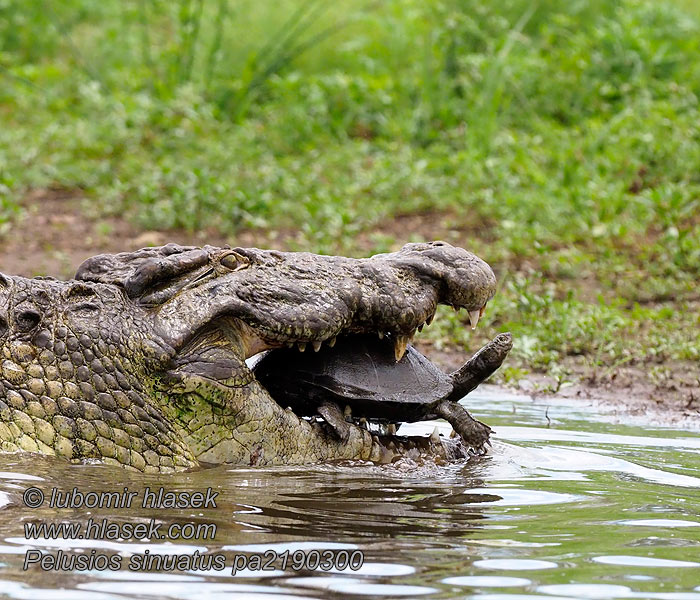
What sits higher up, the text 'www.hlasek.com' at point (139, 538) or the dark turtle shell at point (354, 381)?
the dark turtle shell at point (354, 381)

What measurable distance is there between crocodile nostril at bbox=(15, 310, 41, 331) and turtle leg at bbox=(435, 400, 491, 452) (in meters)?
1.36

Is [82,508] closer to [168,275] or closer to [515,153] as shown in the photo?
[168,275]

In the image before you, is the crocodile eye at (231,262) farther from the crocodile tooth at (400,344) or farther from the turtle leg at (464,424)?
the turtle leg at (464,424)

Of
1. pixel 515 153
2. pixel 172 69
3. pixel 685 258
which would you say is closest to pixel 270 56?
pixel 172 69

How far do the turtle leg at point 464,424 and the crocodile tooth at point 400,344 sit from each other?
0.27 m

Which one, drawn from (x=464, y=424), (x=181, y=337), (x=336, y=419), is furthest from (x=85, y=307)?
(x=464, y=424)

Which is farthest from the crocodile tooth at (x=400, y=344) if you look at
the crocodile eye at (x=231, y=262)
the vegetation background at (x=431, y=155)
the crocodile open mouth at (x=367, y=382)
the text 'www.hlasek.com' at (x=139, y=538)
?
the vegetation background at (x=431, y=155)

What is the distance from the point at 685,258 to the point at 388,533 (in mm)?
5357

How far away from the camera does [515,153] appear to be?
34.4 ft

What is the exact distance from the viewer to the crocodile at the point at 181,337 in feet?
12.4

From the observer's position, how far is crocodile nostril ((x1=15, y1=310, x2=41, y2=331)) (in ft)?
12.5

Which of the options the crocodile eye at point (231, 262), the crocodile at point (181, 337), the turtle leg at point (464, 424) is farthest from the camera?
the turtle leg at point (464, 424)

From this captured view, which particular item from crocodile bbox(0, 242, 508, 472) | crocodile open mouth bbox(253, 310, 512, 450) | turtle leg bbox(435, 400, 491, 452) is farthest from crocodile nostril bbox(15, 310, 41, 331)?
turtle leg bbox(435, 400, 491, 452)

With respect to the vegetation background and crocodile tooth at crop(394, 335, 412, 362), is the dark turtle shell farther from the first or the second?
Result: the vegetation background
